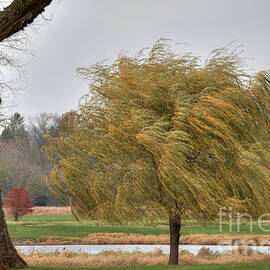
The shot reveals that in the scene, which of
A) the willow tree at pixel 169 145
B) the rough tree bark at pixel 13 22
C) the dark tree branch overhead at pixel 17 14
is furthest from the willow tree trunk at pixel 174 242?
the dark tree branch overhead at pixel 17 14

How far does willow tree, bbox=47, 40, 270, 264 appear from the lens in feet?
36.6

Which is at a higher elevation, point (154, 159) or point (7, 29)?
point (7, 29)

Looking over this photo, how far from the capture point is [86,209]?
12.4 metres

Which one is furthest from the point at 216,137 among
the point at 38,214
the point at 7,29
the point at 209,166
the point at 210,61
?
the point at 38,214

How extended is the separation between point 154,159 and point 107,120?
1822 mm

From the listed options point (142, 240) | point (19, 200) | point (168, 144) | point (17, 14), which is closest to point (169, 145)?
point (168, 144)

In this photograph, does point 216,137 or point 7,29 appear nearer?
point 7,29

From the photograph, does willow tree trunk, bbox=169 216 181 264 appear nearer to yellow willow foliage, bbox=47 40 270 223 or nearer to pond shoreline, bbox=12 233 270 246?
yellow willow foliage, bbox=47 40 270 223

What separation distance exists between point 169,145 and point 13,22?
4.56 m

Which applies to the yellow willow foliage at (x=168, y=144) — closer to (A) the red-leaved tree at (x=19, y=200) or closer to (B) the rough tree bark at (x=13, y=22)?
(B) the rough tree bark at (x=13, y=22)

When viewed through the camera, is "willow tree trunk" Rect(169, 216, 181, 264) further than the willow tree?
Yes

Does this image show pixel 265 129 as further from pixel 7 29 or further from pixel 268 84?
pixel 7 29

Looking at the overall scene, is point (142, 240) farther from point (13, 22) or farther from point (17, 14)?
point (17, 14)

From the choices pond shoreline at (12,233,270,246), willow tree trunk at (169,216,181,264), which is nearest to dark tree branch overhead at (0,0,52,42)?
willow tree trunk at (169,216,181,264)
